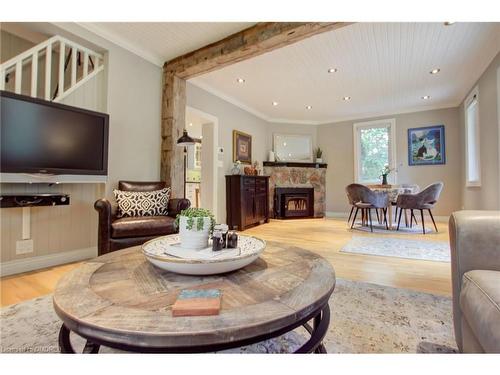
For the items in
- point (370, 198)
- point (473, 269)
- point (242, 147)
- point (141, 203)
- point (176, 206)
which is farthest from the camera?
point (242, 147)

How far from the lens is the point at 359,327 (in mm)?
1341

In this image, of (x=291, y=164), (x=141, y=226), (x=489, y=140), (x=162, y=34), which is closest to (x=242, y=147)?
(x=291, y=164)

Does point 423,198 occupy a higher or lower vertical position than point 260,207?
higher

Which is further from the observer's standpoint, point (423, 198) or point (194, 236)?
point (423, 198)

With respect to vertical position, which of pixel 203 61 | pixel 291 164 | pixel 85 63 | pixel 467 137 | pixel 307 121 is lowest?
pixel 291 164

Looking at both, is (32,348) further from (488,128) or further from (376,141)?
(376,141)

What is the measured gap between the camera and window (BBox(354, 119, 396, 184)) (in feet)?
19.2

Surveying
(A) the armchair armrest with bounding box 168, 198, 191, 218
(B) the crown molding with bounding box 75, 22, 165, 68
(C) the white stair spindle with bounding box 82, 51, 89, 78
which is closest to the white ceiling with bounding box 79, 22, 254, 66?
(B) the crown molding with bounding box 75, 22, 165, 68

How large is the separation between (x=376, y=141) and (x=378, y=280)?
16.0 feet

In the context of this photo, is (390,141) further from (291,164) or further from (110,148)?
(110,148)

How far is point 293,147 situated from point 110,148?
4.68 m
